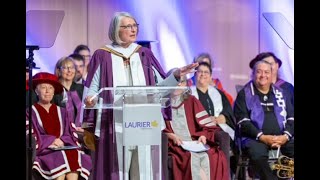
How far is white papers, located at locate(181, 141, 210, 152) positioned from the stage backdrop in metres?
0.73

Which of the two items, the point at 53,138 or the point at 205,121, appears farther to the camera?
the point at 205,121

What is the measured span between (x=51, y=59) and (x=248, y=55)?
6.00 ft

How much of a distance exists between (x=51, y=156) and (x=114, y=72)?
0.96m

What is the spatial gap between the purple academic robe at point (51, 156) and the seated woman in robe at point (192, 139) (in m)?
0.76

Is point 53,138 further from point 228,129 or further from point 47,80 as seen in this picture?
point 228,129

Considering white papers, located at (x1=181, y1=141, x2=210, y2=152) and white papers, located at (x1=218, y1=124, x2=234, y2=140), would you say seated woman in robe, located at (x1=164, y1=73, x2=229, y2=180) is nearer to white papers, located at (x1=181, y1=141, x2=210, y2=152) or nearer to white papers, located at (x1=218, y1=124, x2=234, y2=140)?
white papers, located at (x1=181, y1=141, x2=210, y2=152)

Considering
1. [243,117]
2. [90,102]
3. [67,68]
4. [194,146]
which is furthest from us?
[243,117]

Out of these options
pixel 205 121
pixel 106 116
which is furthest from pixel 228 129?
pixel 106 116

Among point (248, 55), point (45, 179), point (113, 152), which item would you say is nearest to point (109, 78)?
point (113, 152)

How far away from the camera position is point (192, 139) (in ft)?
25.9

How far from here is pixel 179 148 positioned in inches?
305

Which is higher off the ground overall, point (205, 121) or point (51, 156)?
point (205, 121)


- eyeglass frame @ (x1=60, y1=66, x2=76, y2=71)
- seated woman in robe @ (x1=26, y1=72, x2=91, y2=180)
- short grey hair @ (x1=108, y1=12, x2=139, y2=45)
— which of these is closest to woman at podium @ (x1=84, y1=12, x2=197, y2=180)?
short grey hair @ (x1=108, y1=12, x2=139, y2=45)

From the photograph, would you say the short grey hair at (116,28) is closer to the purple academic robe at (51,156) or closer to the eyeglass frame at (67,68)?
the eyeglass frame at (67,68)
